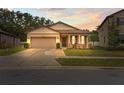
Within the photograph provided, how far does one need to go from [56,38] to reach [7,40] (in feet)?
25.2

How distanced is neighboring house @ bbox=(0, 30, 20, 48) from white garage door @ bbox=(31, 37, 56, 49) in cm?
352

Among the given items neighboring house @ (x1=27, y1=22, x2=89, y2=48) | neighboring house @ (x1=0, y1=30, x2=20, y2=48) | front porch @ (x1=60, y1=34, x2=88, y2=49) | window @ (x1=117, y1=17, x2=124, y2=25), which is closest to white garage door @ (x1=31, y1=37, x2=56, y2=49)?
neighboring house @ (x1=27, y1=22, x2=89, y2=48)

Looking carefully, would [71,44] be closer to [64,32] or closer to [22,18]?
[64,32]

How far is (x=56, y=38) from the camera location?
35.2 meters

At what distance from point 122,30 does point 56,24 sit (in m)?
13.5

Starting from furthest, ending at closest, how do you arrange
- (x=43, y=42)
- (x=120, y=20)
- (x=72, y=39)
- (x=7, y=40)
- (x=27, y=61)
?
(x=72, y=39) → (x=43, y=42) → (x=120, y=20) → (x=7, y=40) → (x=27, y=61)

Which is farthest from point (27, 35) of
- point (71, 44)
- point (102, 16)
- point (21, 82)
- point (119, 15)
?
point (21, 82)

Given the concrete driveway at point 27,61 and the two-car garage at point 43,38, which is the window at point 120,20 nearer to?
the two-car garage at point 43,38

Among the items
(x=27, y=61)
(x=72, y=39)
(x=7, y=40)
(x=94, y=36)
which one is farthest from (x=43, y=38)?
(x=27, y=61)

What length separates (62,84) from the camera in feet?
32.6

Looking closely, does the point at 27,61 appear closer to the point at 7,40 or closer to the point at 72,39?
the point at 7,40

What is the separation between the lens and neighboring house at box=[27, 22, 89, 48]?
3366 centimetres

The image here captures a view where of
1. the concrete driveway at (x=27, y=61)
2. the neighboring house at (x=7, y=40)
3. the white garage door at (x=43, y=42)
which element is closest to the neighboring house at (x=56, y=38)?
the white garage door at (x=43, y=42)

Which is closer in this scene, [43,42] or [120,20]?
[120,20]
